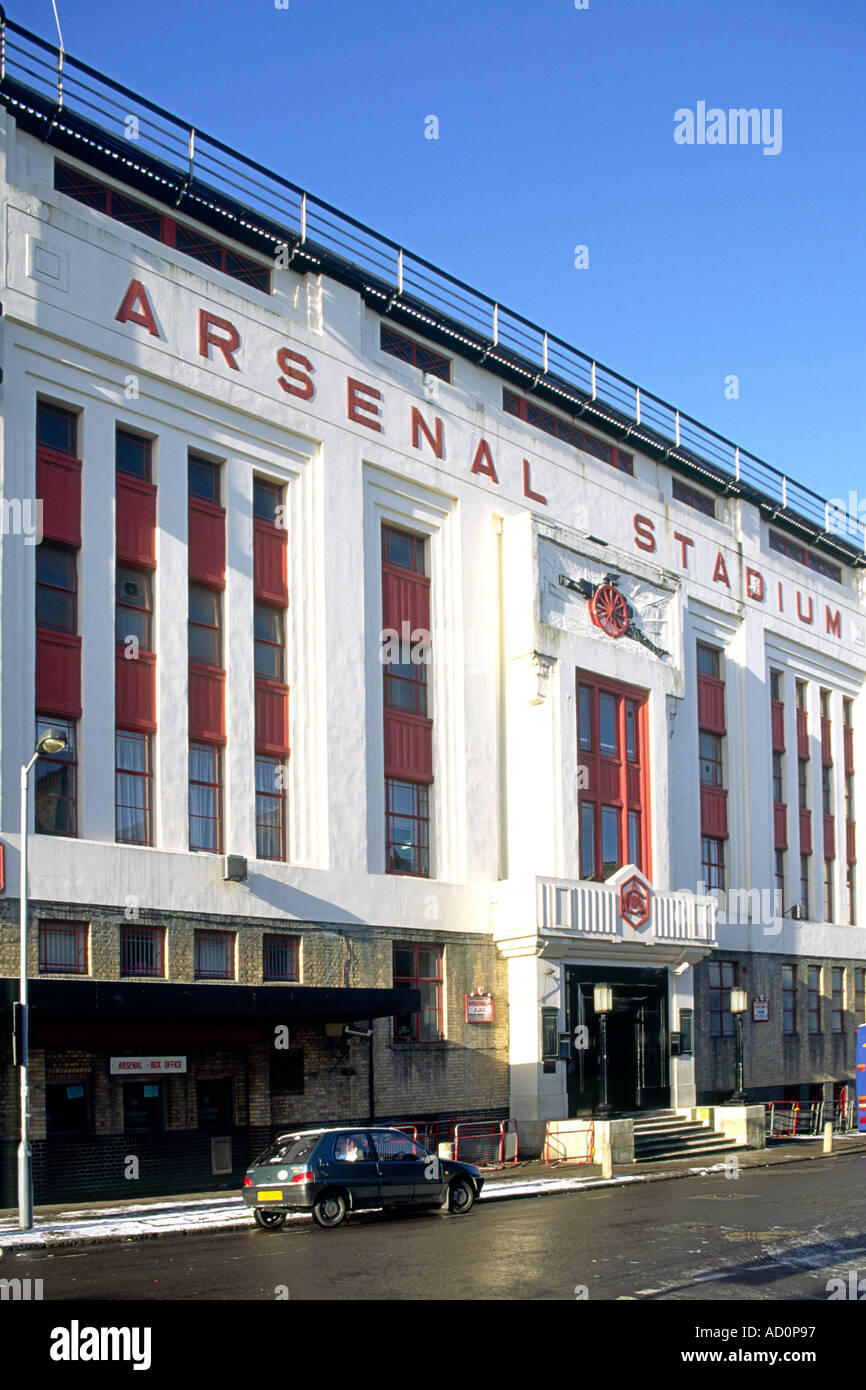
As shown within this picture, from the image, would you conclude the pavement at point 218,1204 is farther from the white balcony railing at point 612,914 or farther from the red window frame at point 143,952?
the white balcony railing at point 612,914

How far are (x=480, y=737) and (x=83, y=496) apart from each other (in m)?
12.7

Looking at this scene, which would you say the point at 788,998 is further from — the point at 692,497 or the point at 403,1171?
the point at 403,1171

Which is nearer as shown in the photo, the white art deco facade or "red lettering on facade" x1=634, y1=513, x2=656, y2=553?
the white art deco facade

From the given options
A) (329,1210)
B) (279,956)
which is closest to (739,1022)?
(279,956)

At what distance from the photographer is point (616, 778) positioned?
40531mm

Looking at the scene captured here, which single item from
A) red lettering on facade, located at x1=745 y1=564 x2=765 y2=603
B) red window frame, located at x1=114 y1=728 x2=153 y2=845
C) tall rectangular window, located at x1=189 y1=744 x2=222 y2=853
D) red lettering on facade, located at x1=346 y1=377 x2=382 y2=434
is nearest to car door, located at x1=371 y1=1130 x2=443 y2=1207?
red window frame, located at x1=114 y1=728 x2=153 y2=845

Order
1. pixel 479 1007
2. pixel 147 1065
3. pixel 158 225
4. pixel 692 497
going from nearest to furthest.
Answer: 1. pixel 147 1065
2. pixel 158 225
3. pixel 479 1007
4. pixel 692 497

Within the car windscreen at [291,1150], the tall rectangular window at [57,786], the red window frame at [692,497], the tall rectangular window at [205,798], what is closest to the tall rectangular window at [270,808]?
the tall rectangular window at [205,798]

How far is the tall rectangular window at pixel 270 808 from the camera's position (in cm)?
3247

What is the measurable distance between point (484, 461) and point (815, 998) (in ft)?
78.3

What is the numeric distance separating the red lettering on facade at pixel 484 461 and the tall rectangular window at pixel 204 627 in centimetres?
976

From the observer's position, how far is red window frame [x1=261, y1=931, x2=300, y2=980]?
31359 mm

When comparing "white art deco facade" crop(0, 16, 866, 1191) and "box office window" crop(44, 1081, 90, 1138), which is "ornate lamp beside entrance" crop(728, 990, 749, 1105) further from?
"box office window" crop(44, 1081, 90, 1138)

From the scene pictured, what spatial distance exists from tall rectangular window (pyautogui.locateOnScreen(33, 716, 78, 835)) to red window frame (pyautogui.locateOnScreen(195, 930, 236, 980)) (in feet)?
12.3
